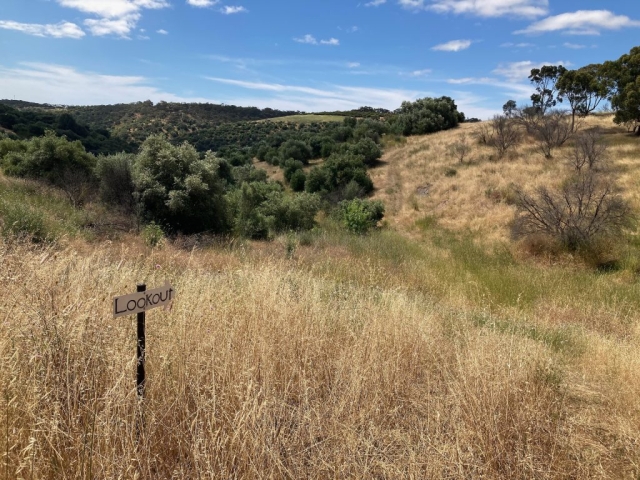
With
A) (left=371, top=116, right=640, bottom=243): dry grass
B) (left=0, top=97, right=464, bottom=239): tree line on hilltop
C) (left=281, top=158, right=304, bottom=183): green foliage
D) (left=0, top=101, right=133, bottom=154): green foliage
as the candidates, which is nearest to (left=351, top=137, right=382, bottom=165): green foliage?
(left=371, top=116, right=640, bottom=243): dry grass

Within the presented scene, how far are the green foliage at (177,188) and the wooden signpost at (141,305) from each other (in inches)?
481

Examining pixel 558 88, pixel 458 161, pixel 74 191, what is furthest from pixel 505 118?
pixel 74 191

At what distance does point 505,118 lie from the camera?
109 feet

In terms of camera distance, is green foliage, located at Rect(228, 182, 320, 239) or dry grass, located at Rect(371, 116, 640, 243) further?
dry grass, located at Rect(371, 116, 640, 243)

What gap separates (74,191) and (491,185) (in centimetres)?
2189

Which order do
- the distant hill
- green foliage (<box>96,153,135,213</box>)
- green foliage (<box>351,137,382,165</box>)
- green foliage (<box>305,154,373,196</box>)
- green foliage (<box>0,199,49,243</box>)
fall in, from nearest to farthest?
green foliage (<box>0,199,49,243</box>), green foliage (<box>96,153,135,213</box>), green foliage (<box>305,154,373,196</box>), green foliage (<box>351,137,382,165</box>), the distant hill

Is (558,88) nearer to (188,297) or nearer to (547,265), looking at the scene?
(547,265)

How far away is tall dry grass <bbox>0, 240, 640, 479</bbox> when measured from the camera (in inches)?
81.3

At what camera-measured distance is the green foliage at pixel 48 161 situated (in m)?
14.8

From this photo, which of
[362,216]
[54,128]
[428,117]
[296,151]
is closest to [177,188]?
[362,216]

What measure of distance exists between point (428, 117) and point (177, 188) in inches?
1587

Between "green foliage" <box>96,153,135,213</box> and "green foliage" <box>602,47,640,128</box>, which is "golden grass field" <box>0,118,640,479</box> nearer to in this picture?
"green foliage" <box>96,153,135,213</box>

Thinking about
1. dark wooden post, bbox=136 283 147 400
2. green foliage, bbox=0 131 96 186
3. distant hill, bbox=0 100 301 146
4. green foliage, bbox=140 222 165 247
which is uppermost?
distant hill, bbox=0 100 301 146

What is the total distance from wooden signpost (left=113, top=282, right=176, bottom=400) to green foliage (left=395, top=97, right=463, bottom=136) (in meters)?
48.4
